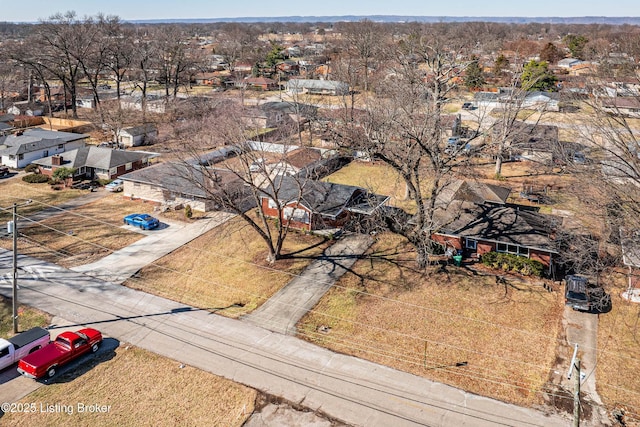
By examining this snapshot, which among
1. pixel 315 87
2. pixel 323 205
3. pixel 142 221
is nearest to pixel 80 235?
pixel 142 221

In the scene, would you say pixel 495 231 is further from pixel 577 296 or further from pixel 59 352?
pixel 59 352

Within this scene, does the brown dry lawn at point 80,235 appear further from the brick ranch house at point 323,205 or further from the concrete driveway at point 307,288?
the concrete driveway at point 307,288

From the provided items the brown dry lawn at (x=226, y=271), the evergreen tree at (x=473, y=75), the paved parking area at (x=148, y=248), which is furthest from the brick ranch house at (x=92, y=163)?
the evergreen tree at (x=473, y=75)

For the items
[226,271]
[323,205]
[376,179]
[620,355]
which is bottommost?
[620,355]

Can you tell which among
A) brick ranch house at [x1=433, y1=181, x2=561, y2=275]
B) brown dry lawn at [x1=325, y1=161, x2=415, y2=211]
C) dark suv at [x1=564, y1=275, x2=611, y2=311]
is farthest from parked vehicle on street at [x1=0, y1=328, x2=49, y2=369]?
brown dry lawn at [x1=325, y1=161, x2=415, y2=211]

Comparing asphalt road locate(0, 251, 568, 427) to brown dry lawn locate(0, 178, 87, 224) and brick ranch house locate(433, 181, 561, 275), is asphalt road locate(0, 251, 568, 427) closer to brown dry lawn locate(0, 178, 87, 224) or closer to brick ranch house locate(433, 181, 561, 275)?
brick ranch house locate(433, 181, 561, 275)

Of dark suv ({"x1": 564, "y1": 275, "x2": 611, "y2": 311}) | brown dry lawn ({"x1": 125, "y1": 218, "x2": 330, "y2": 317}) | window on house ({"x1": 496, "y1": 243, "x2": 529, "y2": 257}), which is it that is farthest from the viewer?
window on house ({"x1": 496, "y1": 243, "x2": 529, "y2": 257})
